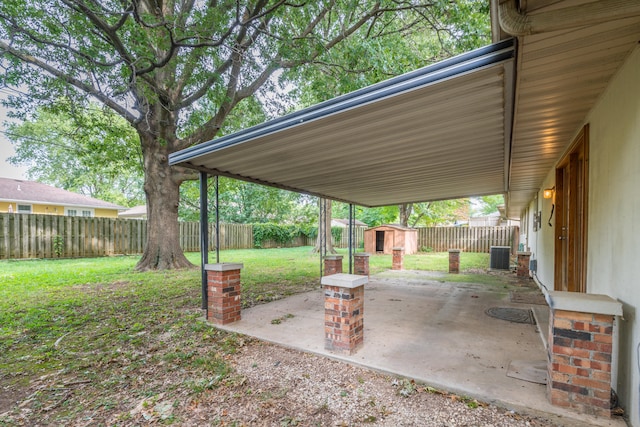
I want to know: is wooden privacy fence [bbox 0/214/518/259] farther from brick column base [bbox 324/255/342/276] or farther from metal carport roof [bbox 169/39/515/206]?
metal carport roof [bbox 169/39/515/206]

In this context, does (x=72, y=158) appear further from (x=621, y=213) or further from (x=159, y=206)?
(x=621, y=213)

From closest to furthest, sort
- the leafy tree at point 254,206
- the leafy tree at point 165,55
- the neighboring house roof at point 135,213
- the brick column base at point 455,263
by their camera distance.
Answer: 1. the leafy tree at point 165,55
2. the brick column base at point 455,263
3. the leafy tree at point 254,206
4. the neighboring house roof at point 135,213

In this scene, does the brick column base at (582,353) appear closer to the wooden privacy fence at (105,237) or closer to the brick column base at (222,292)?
the brick column base at (222,292)

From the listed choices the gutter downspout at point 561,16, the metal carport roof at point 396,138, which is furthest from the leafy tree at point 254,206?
the gutter downspout at point 561,16

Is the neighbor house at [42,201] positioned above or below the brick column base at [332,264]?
above

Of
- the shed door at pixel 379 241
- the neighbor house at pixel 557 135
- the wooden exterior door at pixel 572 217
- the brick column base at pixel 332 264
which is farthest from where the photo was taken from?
the shed door at pixel 379 241

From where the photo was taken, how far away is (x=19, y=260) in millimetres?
10180

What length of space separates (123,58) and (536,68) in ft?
22.4

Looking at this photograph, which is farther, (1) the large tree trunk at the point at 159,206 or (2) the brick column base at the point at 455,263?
(2) the brick column base at the point at 455,263

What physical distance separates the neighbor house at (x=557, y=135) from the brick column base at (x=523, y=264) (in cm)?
432

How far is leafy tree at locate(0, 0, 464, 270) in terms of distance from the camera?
5.55m

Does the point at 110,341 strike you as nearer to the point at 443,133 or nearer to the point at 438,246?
the point at 443,133

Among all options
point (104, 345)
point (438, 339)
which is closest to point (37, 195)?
point (104, 345)

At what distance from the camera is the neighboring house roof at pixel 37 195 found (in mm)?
14669
